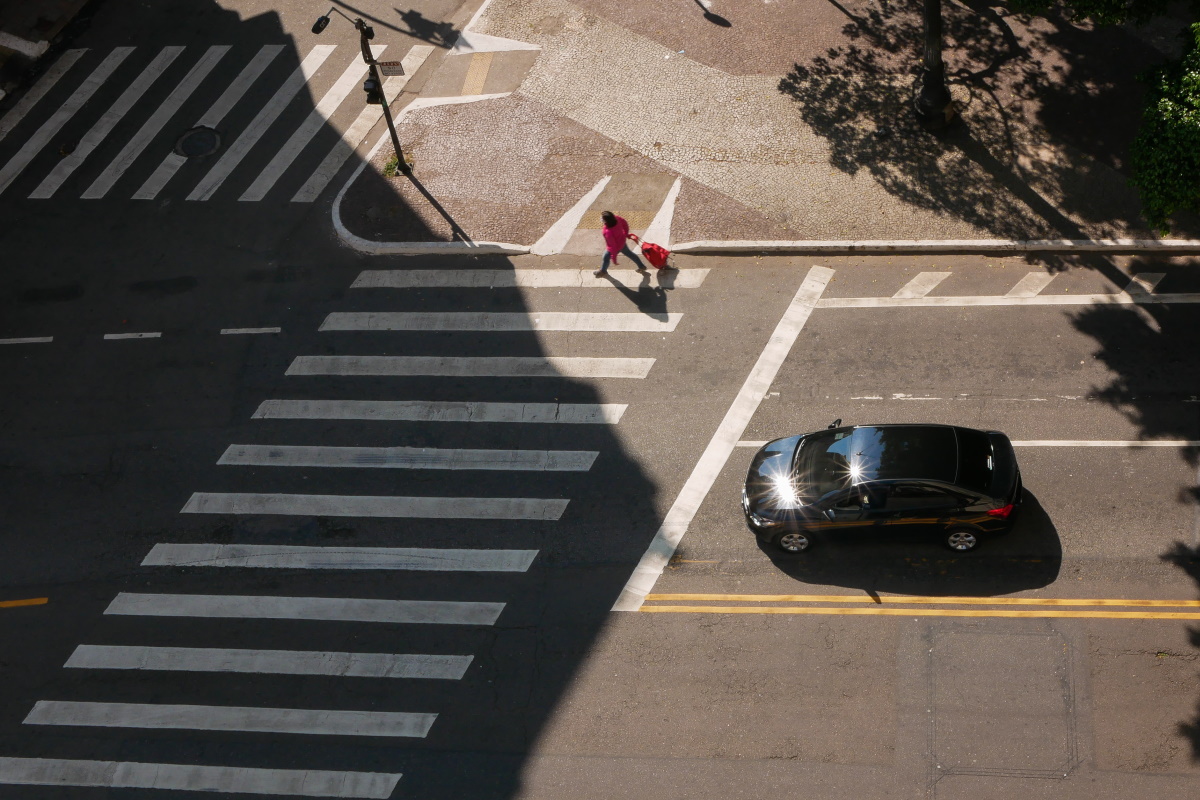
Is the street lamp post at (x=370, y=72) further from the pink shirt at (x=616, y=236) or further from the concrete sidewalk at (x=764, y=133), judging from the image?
the pink shirt at (x=616, y=236)

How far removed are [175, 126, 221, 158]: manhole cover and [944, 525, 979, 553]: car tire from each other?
57.0 ft

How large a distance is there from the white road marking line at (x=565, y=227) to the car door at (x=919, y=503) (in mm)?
8291

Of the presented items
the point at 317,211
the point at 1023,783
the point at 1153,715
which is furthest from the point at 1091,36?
the point at 317,211

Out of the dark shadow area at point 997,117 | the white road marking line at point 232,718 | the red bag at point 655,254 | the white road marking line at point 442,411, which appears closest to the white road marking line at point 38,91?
the white road marking line at point 442,411

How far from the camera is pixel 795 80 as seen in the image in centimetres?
1980

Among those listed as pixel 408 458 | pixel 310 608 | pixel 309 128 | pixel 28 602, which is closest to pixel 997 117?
pixel 408 458

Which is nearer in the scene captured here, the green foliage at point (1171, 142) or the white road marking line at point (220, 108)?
the green foliage at point (1171, 142)

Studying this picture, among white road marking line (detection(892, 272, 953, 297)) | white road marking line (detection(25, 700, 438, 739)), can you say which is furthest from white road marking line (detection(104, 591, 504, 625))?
white road marking line (detection(892, 272, 953, 297))

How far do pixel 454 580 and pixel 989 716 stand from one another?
8.12 metres

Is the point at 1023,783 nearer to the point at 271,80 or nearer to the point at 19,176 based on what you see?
the point at 271,80

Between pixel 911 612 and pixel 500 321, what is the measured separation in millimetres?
8826

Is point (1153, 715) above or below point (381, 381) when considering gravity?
below

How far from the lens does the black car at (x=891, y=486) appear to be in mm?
13203

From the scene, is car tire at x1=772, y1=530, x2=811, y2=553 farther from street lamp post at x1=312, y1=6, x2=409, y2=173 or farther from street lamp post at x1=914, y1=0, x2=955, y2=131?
street lamp post at x1=312, y1=6, x2=409, y2=173
